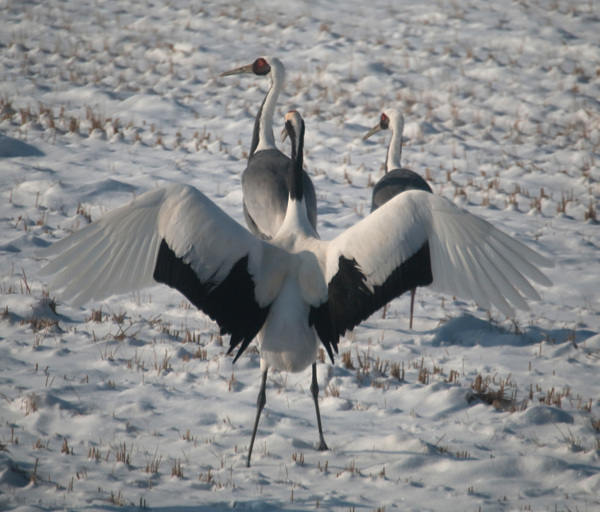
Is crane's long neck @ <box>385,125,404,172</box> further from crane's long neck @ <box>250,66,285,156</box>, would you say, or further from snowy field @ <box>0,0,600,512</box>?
crane's long neck @ <box>250,66,285,156</box>

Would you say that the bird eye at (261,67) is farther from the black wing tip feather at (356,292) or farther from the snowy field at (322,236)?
the black wing tip feather at (356,292)

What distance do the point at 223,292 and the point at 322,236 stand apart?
397 cm

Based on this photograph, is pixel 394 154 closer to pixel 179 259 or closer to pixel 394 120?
pixel 394 120

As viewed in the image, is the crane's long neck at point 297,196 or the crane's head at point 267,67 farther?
the crane's head at point 267,67

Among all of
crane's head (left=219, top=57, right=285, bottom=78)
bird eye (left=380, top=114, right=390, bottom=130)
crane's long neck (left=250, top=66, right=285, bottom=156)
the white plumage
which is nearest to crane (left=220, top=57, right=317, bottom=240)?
crane's long neck (left=250, top=66, right=285, bottom=156)

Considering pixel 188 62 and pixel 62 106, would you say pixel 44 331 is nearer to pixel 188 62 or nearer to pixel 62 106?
pixel 62 106

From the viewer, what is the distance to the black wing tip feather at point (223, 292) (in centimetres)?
370

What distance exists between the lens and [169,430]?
13.5ft

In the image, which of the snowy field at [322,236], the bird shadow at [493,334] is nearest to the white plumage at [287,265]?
the snowy field at [322,236]

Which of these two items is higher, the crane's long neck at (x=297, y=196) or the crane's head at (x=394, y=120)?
the crane's head at (x=394, y=120)

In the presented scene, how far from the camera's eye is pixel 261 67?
8078mm

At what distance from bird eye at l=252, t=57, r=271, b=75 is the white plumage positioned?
468 cm

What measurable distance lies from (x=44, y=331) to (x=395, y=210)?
3.07 metres

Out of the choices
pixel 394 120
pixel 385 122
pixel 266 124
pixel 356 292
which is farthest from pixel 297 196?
pixel 385 122
